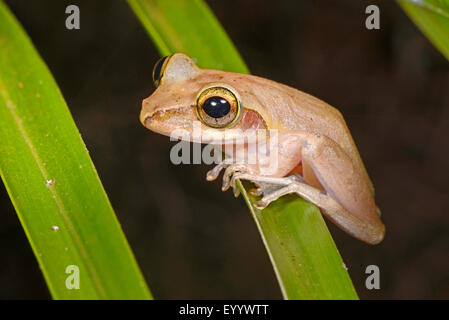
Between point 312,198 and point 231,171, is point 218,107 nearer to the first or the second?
point 231,171

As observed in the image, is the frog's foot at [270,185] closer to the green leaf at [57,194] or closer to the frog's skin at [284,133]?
the frog's skin at [284,133]

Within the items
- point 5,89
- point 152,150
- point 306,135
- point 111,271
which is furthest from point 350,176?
point 152,150

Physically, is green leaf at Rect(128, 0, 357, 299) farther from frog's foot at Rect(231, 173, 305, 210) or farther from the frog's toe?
the frog's toe

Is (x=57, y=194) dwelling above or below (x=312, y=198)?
above

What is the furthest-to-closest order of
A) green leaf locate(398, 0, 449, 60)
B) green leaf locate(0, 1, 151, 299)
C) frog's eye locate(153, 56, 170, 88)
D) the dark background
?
the dark background
frog's eye locate(153, 56, 170, 88)
green leaf locate(398, 0, 449, 60)
green leaf locate(0, 1, 151, 299)

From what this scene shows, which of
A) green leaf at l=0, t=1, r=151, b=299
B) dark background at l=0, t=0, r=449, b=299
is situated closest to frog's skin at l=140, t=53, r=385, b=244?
green leaf at l=0, t=1, r=151, b=299

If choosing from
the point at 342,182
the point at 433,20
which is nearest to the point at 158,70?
the point at 342,182

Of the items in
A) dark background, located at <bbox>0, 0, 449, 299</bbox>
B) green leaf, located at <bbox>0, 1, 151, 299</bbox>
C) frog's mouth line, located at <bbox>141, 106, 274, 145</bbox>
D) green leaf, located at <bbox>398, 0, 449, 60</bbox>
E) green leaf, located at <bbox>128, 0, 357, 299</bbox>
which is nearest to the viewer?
green leaf, located at <bbox>0, 1, 151, 299</bbox>

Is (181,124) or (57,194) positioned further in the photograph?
(181,124)
